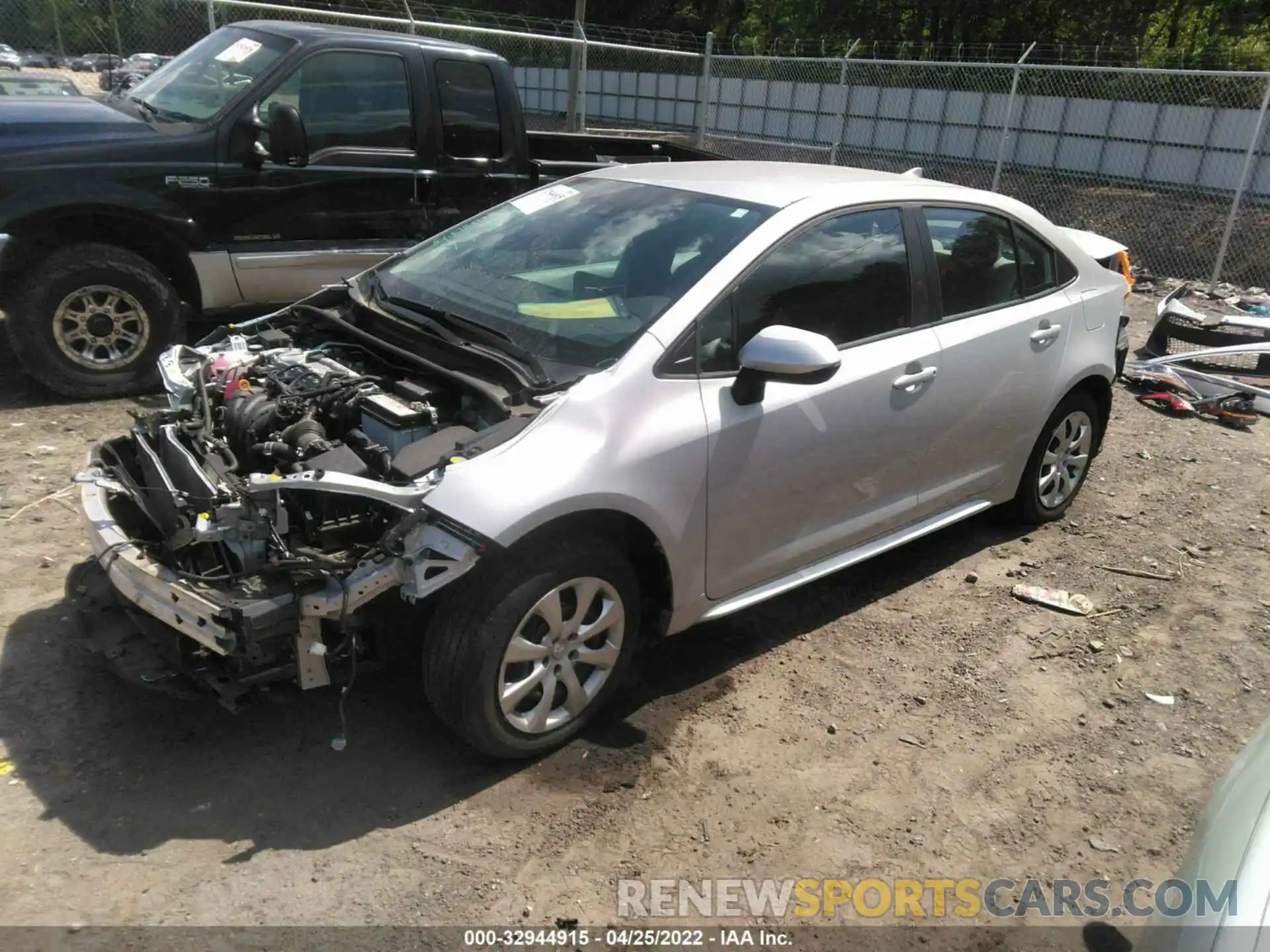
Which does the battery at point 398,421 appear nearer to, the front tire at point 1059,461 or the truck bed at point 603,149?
the front tire at point 1059,461

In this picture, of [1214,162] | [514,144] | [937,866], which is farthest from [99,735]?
[1214,162]

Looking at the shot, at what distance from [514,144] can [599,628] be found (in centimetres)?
474

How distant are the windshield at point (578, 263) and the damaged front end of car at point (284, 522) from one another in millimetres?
392

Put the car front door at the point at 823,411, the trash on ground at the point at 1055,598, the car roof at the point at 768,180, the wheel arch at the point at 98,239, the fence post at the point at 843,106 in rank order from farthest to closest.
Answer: the fence post at the point at 843,106 → the wheel arch at the point at 98,239 → the trash on ground at the point at 1055,598 → the car roof at the point at 768,180 → the car front door at the point at 823,411

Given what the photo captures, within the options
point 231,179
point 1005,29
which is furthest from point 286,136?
point 1005,29

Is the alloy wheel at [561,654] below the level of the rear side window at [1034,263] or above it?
below

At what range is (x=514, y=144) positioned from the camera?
6.91 m

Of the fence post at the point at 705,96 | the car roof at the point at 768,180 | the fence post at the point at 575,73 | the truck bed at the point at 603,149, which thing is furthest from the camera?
the fence post at the point at 705,96

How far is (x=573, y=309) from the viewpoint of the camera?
3.53m

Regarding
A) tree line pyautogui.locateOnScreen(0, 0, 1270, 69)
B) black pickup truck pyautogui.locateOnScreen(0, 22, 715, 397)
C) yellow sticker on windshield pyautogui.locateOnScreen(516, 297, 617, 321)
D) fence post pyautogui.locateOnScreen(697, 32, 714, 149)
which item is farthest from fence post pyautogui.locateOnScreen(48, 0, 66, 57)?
yellow sticker on windshield pyautogui.locateOnScreen(516, 297, 617, 321)

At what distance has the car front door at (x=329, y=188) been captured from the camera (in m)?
6.00

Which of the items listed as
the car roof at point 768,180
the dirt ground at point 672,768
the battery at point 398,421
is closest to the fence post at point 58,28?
the dirt ground at point 672,768

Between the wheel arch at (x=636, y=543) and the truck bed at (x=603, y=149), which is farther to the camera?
the truck bed at (x=603, y=149)

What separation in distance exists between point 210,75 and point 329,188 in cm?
106
